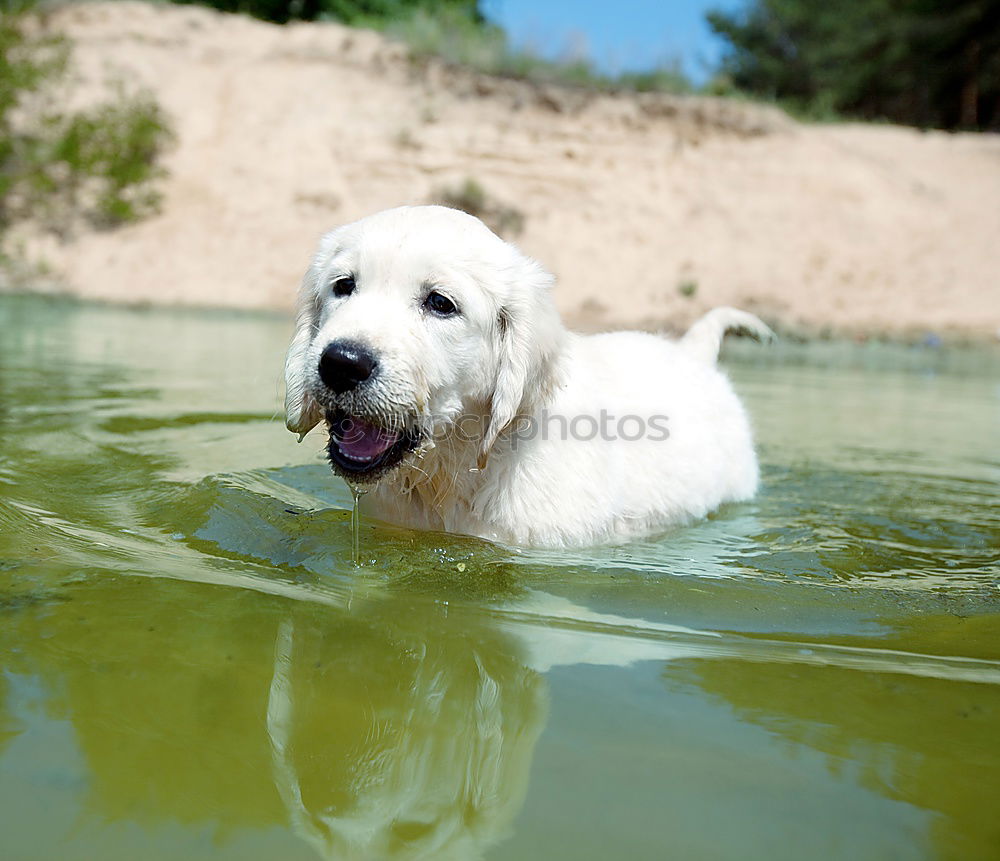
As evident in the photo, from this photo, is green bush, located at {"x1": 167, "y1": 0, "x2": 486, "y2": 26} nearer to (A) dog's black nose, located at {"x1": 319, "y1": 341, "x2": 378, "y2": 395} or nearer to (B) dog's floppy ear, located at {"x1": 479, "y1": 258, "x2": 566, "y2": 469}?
(B) dog's floppy ear, located at {"x1": 479, "y1": 258, "x2": 566, "y2": 469}

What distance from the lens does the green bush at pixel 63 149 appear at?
22719mm

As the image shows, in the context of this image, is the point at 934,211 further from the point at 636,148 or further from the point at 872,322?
the point at 636,148

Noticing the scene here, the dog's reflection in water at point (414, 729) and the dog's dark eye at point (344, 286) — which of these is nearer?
the dog's reflection in water at point (414, 729)

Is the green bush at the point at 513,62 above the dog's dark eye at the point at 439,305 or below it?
above

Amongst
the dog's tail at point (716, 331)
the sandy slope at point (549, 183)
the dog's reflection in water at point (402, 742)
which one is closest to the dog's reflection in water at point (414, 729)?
the dog's reflection in water at point (402, 742)

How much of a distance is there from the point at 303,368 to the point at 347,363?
12.5 inches

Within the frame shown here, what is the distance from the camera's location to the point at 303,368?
353 centimetres

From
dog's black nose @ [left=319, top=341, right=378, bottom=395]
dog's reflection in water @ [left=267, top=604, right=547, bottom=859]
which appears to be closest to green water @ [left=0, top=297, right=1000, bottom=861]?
dog's reflection in water @ [left=267, top=604, right=547, bottom=859]

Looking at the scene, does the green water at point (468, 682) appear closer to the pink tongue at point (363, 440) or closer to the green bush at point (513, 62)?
the pink tongue at point (363, 440)

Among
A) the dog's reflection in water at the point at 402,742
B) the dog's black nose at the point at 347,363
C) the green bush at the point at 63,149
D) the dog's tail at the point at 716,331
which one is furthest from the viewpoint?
the green bush at the point at 63,149

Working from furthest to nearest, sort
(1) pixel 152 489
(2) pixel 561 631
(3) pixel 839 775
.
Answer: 1. (1) pixel 152 489
2. (2) pixel 561 631
3. (3) pixel 839 775

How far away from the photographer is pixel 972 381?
12.7m

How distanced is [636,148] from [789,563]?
873 inches

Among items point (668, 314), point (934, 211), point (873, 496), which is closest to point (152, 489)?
point (873, 496)
